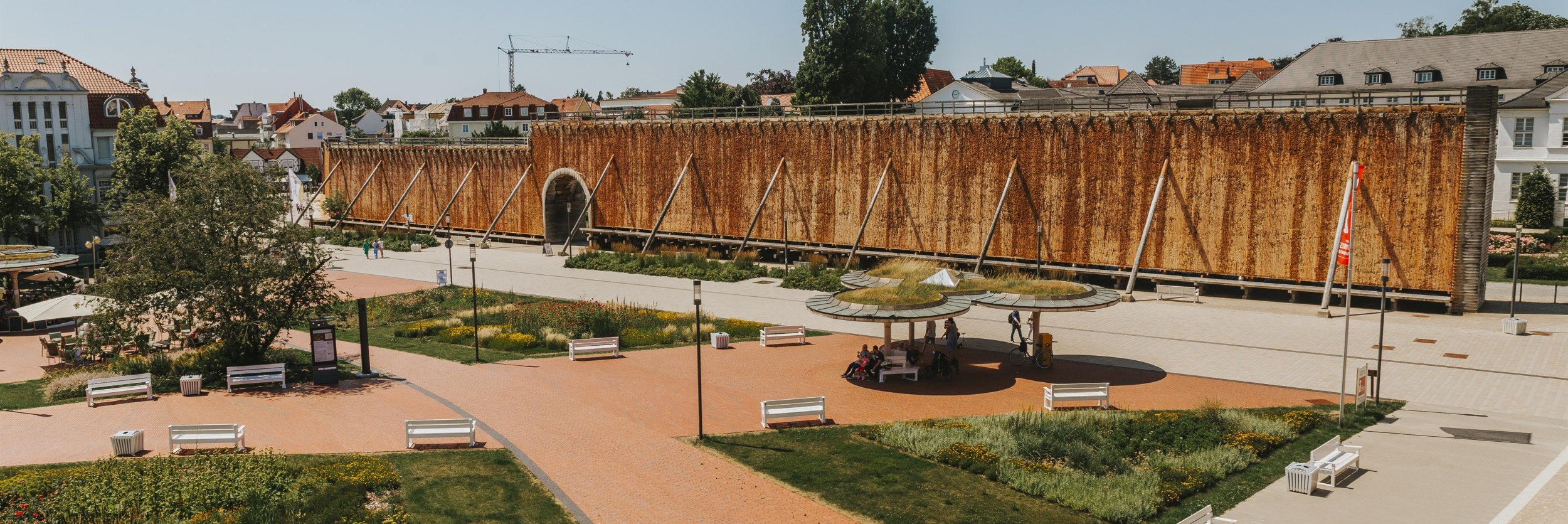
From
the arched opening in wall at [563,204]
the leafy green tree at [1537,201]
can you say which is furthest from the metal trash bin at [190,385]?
the leafy green tree at [1537,201]

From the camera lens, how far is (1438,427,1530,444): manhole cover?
1741cm

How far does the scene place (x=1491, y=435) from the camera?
17.7m

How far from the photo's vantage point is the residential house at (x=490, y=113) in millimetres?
97688

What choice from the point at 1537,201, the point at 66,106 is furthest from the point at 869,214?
the point at 66,106

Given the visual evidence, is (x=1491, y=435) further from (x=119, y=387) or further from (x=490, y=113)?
(x=490, y=113)

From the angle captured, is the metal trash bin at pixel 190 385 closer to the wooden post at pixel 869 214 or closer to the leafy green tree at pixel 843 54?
the wooden post at pixel 869 214

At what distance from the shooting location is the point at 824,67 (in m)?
67.0

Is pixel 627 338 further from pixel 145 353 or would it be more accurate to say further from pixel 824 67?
pixel 824 67

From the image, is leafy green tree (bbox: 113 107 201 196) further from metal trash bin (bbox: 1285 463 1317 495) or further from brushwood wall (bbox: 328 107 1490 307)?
metal trash bin (bbox: 1285 463 1317 495)

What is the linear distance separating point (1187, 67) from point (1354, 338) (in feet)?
270

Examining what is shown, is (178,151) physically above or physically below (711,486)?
above

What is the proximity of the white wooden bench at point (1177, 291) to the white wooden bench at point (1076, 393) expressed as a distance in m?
13.4

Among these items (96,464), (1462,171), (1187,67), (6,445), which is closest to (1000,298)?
(1462,171)

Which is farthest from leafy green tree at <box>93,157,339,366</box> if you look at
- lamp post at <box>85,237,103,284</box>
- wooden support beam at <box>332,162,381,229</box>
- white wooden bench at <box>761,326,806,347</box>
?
wooden support beam at <box>332,162,381,229</box>
